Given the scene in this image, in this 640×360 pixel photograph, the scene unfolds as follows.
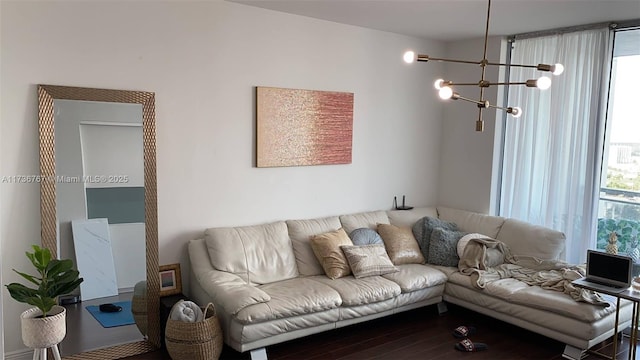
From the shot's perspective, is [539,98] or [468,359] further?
[539,98]

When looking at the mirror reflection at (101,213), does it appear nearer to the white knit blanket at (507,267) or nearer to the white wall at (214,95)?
the white wall at (214,95)

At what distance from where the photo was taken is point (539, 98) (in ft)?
15.7

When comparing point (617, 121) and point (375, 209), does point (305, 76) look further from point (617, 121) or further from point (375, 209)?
point (617, 121)

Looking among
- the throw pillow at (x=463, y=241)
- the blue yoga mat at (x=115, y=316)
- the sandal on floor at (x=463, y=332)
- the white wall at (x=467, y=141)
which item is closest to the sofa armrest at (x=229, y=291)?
the blue yoga mat at (x=115, y=316)

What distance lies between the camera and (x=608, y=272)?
11.3ft

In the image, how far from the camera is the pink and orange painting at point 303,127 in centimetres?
421

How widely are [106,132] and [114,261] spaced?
0.93 m

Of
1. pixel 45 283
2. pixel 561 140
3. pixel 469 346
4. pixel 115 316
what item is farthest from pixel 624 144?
pixel 45 283

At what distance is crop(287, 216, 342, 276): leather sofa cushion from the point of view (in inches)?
165

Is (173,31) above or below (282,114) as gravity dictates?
above

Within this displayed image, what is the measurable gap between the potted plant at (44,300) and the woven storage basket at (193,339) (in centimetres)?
70

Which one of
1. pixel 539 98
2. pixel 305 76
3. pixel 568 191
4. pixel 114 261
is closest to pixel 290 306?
pixel 114 261

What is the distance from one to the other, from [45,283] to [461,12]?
142 inches

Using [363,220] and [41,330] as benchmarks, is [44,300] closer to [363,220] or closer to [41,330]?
[41,330]
